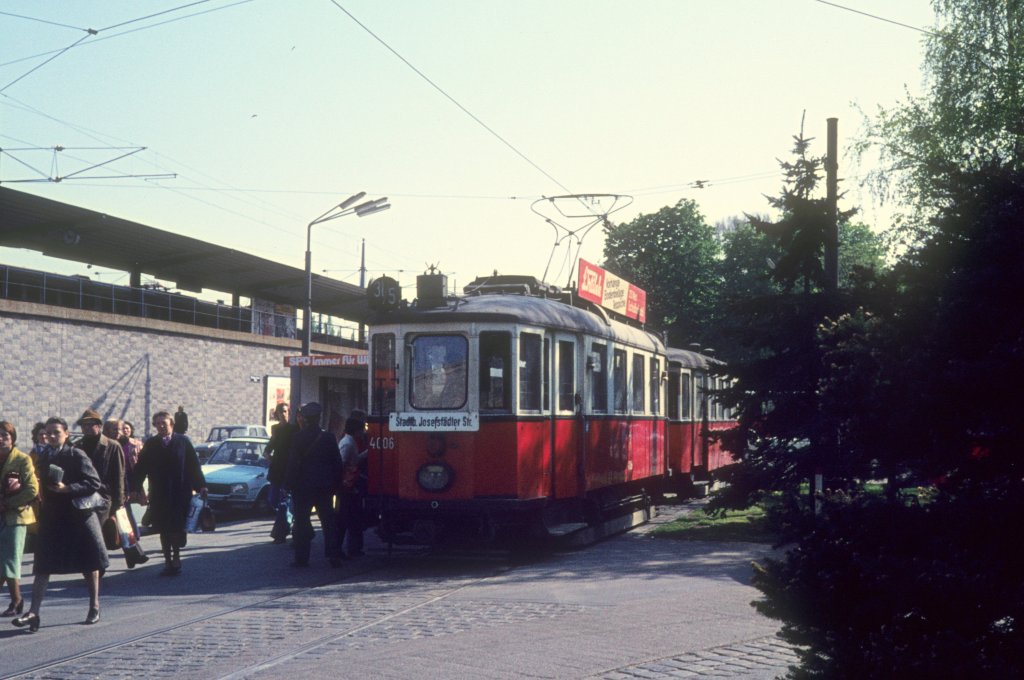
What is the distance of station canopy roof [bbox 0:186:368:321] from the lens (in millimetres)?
31938

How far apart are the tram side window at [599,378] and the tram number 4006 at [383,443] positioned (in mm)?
3151

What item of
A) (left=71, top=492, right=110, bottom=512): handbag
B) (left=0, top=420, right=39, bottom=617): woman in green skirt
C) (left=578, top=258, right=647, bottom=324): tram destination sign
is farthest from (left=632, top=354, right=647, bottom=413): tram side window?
(left=0, top=420, right=39, bottom=617): woman in green skirt

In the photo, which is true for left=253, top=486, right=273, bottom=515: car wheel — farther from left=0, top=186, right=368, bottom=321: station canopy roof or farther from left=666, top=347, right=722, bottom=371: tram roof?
left=0, top=186, right=368, bottom=321: station canopy roof

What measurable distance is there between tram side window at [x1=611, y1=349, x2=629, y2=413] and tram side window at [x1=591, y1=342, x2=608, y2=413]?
0.39 meters

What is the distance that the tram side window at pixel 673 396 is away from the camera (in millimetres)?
23016

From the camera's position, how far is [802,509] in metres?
4.91

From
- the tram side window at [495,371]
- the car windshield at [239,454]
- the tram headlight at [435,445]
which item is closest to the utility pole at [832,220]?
the tram side window at [495,371]

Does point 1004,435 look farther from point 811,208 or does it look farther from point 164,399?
point 164,399

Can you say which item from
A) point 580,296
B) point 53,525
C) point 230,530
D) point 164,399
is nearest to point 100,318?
point 164,399

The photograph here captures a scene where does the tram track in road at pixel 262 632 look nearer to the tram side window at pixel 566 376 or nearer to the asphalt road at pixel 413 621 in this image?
the asphalt road at pixel 413 621

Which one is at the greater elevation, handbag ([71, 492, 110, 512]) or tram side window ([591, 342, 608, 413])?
tram side window ([591, 342, 608, 413])

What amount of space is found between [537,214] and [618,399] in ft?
18.7

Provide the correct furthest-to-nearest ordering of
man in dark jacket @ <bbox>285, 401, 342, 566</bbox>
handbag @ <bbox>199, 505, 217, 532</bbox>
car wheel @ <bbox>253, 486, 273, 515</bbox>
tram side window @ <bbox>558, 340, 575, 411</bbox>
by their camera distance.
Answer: car wheel @ <bbox>253, 486, 273, 515</bbox>, handbag @ <bbox>199, 505, 217, 532</bbox>, tram side window @ <bbox>558, 340, 575, 411</bbox>, man in dark jacket @ <bbox>285, 401, 342, 566</bbox>

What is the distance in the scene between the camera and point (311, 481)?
1371cm
